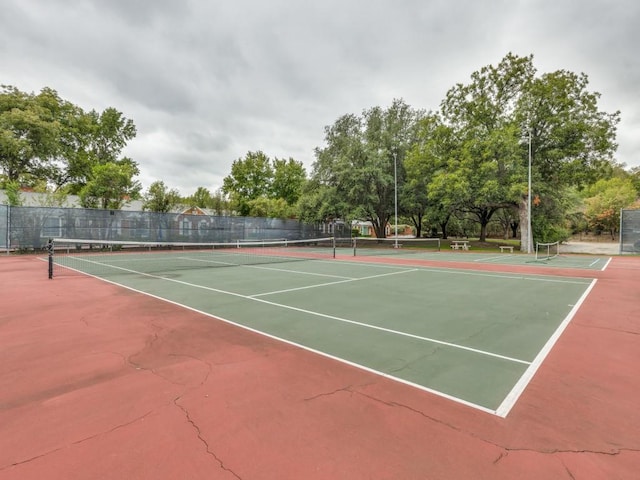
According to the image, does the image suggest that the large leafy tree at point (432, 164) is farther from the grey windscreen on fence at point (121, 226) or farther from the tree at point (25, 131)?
the tree at point (25, 131)

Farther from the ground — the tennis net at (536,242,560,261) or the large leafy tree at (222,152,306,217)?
the large leafy tree at (222,152,306,217)

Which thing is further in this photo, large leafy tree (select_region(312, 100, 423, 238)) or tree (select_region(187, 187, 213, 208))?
tree (select_region(187, 187, 213, 208))

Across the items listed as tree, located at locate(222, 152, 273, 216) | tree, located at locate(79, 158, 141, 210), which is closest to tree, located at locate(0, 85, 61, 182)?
tree, located at locate(79, 158, 141, 210)

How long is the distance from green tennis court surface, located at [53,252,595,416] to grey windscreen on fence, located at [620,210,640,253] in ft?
61.2

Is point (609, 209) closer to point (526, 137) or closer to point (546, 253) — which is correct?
point (546, 253)

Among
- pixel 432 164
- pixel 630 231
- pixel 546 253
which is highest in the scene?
pixel 432 164

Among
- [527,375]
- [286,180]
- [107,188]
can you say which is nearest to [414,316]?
[527,375]

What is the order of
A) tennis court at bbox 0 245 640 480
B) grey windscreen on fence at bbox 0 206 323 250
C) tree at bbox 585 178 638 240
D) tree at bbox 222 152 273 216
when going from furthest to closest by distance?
tree at bbox 222 152 273 216, tree at bbox 585 178 638 240, grey windscreen on fence at bbox 0 206 323 250, tennis court at bbox 0 245 640 480

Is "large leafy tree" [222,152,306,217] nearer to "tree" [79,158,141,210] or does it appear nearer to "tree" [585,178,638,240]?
"tree" [79,158,141,210]

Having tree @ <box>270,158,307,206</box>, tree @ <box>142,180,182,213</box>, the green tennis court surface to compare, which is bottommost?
the green tennis court surface

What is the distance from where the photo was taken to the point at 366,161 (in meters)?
34.0

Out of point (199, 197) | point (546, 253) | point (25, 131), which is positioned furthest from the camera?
point (199, 197)

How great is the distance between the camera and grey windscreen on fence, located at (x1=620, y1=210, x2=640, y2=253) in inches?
942

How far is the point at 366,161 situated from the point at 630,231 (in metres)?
22.4
